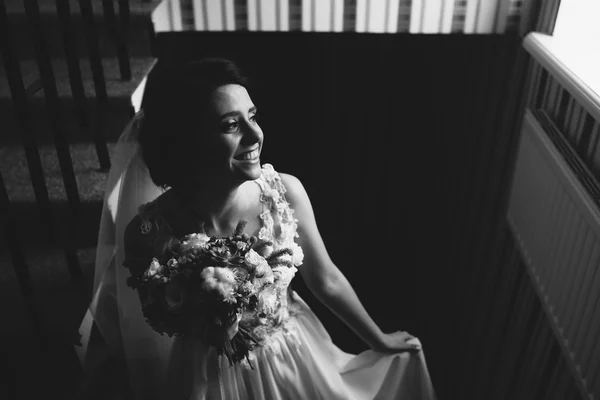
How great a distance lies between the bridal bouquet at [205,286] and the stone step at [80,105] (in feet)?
3.50

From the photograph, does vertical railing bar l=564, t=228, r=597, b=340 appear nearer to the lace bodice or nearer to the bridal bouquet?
the lace bodice

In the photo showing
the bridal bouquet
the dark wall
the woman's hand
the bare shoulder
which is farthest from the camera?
the dark wall

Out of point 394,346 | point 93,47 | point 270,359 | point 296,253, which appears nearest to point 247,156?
point 296,253

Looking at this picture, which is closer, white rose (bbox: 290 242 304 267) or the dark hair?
the dark hair

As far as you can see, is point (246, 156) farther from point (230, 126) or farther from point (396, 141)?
point (396, 141)

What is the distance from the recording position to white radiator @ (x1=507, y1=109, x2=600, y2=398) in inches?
66.9

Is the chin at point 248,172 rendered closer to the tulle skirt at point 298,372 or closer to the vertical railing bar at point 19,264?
the tulle skirt at point 298,372

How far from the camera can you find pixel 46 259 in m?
2.18

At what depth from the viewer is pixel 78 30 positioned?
257 centimetres

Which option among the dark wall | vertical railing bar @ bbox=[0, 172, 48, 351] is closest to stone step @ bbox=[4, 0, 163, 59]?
the dark wall

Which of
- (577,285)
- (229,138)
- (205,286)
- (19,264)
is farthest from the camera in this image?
(19,264)

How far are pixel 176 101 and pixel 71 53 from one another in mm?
856

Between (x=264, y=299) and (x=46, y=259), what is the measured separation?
1.12 m

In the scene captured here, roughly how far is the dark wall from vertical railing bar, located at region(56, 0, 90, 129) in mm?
655
